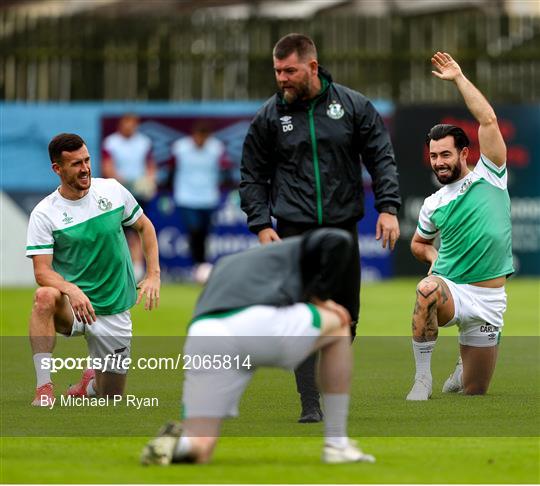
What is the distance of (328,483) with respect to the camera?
715 centimetres

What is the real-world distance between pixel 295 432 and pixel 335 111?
2054 millimetres

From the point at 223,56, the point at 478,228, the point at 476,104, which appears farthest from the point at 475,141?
the point at 476,104

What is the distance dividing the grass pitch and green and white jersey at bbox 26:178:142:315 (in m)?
0.77

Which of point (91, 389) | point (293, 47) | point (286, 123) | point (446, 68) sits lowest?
point (91, 389)

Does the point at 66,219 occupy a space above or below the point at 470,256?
above

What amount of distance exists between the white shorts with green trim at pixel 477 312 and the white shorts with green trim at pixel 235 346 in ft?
10.9

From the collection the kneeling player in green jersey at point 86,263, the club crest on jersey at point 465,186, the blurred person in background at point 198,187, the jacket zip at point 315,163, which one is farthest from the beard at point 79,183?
the blurred person in background at point 198,187

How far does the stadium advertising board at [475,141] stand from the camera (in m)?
23.0

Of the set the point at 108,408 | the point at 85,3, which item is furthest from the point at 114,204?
the point at 85,3

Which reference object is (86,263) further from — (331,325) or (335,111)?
(331,325)

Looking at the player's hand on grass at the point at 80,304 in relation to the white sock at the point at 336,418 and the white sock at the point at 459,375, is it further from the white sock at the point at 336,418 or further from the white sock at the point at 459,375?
the white sock at the point at 336,418

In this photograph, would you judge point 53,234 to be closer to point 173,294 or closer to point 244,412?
point 244,412

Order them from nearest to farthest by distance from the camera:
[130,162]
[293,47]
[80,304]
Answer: [293,47] < [80,304] < [130,162]

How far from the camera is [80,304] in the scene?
1004 cm
